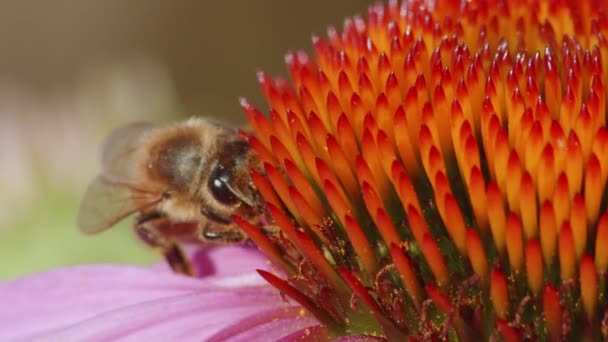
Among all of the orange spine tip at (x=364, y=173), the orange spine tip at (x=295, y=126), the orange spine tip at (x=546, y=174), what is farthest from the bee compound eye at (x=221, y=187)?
the orange spine tip at (x=546, y=174)

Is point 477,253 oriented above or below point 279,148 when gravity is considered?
below

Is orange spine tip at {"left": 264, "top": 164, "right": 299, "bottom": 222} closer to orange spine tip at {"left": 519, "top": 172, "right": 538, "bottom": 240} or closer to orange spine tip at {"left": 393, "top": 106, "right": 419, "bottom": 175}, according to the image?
orange spine tip at {"left": 393, "top": 106, "right": 419, "bottom": 175}

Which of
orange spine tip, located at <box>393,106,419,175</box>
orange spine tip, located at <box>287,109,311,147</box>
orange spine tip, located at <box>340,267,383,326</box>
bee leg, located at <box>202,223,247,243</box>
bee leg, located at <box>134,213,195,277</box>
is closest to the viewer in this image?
orange spine tip, located at <box>340,267,383,326</box>

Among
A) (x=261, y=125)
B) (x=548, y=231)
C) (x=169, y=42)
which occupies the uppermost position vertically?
(x=169, y=42)

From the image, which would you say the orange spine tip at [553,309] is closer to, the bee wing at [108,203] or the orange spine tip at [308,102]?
the orange spine tip at [308,102]

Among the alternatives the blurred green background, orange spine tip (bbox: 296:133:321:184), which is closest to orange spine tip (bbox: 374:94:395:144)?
orange spine tip (bbox: 296:133:321:184)

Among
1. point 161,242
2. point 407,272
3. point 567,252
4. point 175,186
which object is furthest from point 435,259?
point 161,242

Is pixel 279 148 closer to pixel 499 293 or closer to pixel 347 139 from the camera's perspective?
pixel 347 139
